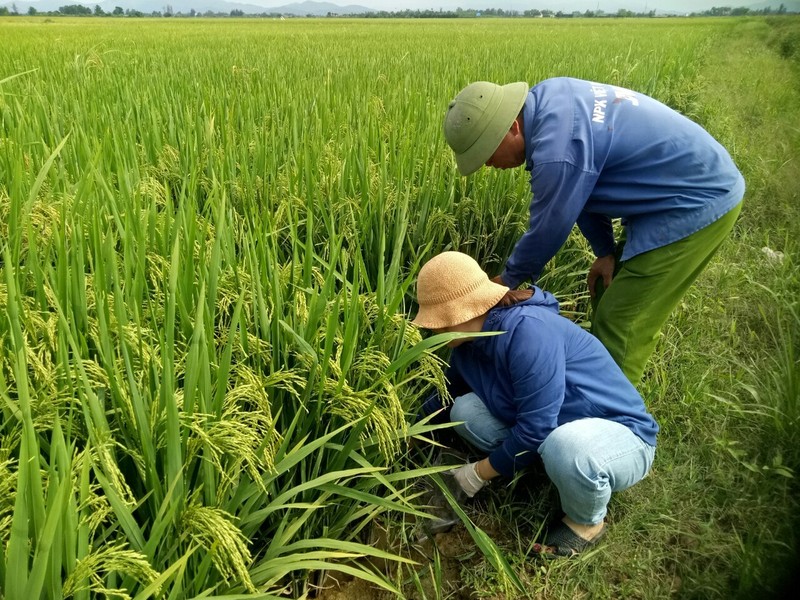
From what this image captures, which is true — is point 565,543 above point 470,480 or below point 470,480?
below

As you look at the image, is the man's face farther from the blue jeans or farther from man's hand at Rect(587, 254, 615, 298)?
the blue jeans

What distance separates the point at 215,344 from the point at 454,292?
676 millimetres

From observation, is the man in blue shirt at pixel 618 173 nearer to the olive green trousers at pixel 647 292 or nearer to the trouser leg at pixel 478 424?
the olive green trousers at pixel 647 292

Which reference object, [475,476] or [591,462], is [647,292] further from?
[475,476]

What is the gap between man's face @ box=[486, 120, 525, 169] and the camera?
1949 mm

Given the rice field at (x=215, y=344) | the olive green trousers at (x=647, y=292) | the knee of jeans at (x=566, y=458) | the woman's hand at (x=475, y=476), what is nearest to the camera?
the rice field at (x=215, y=344)

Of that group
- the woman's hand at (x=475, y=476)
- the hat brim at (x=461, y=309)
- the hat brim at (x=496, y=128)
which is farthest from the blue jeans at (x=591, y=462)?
the hat brim at (x=496, y=128)

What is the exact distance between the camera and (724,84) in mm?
7668

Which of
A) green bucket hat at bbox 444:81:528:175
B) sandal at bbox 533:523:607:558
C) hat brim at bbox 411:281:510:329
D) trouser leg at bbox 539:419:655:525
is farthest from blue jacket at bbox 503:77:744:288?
sandal at bbox 533:523:607:558

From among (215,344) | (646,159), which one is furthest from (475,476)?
(646,159)

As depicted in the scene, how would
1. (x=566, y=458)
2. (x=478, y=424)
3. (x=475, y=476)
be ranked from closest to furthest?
1. (x=566, y=458)
2. (x=475, y=476)
3. (x=478, y=424)

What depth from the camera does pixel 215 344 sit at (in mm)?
1429

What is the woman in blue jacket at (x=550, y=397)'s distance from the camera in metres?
1.56

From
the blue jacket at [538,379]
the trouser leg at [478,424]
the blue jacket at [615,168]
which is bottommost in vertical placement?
the trouser leg at [478,424]
